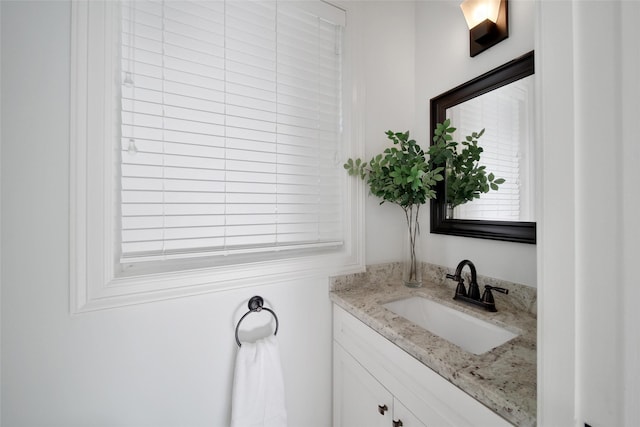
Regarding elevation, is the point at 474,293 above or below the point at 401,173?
below

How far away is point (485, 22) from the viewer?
1000mm

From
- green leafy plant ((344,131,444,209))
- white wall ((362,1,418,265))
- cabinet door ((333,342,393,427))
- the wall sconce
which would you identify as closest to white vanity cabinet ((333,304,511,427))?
cabinet door ((333,342,393,427))

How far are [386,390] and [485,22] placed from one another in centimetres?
151

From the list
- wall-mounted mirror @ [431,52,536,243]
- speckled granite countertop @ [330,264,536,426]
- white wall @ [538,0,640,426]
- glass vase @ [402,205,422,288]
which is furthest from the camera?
glass vase @ [402,205,422,288]

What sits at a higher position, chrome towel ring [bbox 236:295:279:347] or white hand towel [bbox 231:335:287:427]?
chrome towel ring [bbox 236:295:279:347]

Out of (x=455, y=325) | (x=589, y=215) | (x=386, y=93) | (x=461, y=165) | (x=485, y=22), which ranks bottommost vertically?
(x=455, y=325)

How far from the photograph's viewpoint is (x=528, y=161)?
0.94 m

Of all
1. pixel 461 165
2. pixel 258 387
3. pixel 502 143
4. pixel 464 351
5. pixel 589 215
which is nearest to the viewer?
pixel 589 215

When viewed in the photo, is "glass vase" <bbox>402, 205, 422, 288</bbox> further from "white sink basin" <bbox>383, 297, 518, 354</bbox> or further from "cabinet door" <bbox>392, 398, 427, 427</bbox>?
"cabinet door" <bbox>392, 398, 427, 427</bbox>

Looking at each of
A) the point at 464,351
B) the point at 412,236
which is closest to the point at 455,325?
the point at 464,351

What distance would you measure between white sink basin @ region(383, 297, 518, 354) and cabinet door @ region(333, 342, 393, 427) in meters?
0.31

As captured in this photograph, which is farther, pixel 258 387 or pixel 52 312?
pixel 258 387

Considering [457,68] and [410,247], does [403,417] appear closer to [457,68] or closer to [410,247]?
[410,247]

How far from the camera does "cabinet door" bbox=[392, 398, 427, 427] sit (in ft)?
2.31
